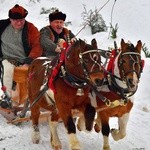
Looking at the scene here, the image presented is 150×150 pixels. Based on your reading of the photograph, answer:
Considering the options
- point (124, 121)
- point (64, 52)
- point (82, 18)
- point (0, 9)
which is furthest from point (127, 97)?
Result: point (0, 9)

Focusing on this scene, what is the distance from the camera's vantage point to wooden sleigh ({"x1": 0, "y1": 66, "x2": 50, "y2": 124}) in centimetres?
692

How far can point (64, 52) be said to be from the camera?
5.38 metres

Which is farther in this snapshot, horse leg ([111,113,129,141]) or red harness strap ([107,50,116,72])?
horse leg ([111,113,129,141])

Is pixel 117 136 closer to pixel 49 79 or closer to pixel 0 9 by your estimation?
pixel 49 79

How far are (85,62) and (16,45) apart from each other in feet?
8.75

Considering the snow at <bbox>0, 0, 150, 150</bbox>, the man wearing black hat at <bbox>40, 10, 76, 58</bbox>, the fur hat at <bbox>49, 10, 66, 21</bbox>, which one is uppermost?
the fur hat at <bbox>49, 10, 66, 21</bbox>

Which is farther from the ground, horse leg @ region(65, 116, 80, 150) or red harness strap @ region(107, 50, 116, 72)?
red harness strap @ region(107, 50, 116, 72)

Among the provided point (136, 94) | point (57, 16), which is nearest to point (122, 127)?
point (57, 16)

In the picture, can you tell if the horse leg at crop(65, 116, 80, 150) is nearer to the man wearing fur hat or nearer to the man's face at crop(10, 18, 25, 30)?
the man wearing fur hat

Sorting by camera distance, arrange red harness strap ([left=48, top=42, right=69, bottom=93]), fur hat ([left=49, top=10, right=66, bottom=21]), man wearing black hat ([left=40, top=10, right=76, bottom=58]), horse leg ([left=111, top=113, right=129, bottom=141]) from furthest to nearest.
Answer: fur hat ([left=49, top=10, right=66, bottom=21]) < man wearing black hat ([left=40, top=10, right=76, bottom=58]) < horse leg ([left=111, top=113, right=129, bottom=141]) < red harness strap ([left=48, top=42, right=69, bottom=93])

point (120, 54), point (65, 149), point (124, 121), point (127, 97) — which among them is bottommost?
point (65, 149)

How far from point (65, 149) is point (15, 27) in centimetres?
240

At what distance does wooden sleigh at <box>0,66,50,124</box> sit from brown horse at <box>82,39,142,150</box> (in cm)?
152

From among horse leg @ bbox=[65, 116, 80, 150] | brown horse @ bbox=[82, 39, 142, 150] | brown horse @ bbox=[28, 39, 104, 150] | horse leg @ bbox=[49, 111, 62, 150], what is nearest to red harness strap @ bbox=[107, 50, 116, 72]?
brown horse @ bbox=[82, 39, 142, 150]
